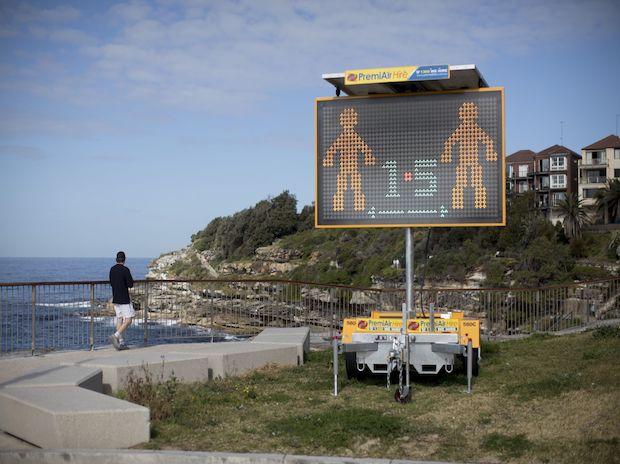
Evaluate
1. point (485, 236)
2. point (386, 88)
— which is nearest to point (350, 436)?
point (386, 88)

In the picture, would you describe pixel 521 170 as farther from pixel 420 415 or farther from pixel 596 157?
pixel 420 415

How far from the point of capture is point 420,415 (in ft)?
32.2

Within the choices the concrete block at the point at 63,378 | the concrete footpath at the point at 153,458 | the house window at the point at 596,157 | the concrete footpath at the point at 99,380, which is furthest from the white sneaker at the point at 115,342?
the house window at the point at 596,157

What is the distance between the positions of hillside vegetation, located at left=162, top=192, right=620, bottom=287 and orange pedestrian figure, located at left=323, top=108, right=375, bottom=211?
1140 inches

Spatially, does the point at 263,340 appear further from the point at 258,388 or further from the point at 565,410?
the point at 565,410

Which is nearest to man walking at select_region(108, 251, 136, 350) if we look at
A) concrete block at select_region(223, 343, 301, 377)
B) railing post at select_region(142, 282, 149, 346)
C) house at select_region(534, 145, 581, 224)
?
railing post at select_region(142, 282, 149, 346)

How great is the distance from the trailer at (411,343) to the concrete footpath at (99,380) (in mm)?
1927

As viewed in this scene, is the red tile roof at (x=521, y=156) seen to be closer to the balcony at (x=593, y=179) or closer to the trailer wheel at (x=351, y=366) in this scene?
the balcony at (x=593, y=179)

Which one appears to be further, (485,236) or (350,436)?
(485,236)

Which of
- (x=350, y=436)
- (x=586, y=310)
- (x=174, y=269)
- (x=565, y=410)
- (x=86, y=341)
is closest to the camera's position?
(x=350, y=436)

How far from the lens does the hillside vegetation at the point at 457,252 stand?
59684mm

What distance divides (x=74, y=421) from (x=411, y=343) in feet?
15.4

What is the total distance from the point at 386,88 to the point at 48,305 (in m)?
7.42

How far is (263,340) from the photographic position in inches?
563
